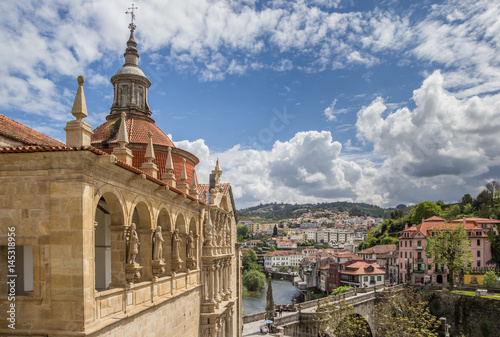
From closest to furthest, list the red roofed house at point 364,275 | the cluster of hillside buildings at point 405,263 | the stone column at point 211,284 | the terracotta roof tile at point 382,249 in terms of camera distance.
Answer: the stone column at point 211,284 < the cluster of hillside buildings at point 405,263 < the red roofed house at point 364,275 < the terracotta roof tile at point 382,249

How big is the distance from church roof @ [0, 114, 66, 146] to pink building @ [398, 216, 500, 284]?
59.1 meters

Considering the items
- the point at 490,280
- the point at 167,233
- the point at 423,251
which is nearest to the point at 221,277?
the point at 167,233

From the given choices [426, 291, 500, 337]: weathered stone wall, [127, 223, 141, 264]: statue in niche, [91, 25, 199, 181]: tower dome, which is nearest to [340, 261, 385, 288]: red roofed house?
[426, 291, 500, 337]: weathered stone wall

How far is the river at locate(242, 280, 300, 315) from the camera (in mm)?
69287

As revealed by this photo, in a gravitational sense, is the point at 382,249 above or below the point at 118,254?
below

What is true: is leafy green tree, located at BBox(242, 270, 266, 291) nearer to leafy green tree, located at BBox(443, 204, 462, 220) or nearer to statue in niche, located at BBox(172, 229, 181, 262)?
leafy green tree, located at BBox(443, 204, 462, 220)

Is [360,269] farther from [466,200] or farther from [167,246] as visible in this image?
[167,246]

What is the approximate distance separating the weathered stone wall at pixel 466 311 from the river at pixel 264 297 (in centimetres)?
2729

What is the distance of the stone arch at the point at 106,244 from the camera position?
1034cm

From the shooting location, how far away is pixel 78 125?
28.6 ft

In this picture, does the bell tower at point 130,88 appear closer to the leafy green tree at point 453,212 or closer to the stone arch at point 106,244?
the stone arch at point 106,244

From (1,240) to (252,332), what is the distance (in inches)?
1115

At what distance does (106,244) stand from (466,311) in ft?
155

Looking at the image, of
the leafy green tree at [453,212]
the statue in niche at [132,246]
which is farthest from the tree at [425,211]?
the statue in niche at [132,246]
